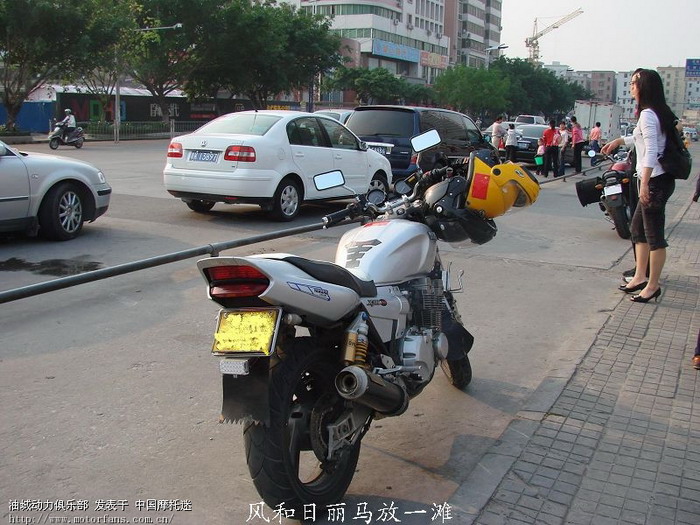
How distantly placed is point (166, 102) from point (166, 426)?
44.3 metres

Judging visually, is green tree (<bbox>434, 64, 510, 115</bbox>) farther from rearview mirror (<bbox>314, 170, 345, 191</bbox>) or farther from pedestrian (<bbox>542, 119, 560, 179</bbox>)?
rearview mirror (<bbox>314, 170, 345, 191</bbox>)

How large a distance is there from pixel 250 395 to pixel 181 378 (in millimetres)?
2067

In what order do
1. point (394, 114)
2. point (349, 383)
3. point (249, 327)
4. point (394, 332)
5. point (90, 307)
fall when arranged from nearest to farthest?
point (249, 327) < point (349, 383) < point (394, 332) < point (90, 307) < point (394, 114)

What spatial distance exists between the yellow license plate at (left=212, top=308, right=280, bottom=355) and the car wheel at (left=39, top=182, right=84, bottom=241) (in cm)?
689

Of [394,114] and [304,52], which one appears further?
[304,52]

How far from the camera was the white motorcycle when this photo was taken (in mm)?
2918

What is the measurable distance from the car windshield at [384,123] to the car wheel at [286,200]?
13.9ft

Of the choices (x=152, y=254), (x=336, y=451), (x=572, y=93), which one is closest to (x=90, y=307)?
(x=152, y=254)

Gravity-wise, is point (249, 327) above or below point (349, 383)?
above

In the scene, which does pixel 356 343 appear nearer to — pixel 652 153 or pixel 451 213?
pixel 451 213

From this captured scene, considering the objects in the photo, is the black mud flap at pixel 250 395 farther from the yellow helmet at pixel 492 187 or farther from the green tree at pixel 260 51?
the green tree at pixel 260 51

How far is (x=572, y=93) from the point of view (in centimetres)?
13038

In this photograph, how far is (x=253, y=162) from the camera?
1055 centimetres

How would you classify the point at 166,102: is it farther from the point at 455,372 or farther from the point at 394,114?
the point at 455,372
